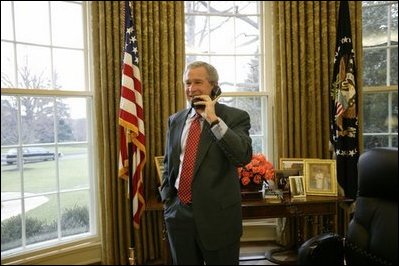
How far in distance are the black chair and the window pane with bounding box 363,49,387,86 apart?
67.8 inches

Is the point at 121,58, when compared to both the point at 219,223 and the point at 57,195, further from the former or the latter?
the point at 219,223

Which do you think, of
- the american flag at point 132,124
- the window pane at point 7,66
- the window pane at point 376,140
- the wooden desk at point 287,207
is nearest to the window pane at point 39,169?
the window pane at point 7,66

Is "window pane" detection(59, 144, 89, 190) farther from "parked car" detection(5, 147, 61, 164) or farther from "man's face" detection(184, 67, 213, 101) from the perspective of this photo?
"man's face" detection(184, 67, 213, 101)

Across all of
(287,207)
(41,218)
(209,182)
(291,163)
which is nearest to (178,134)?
(209,182)

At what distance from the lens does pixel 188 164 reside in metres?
1.49

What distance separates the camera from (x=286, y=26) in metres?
2.81

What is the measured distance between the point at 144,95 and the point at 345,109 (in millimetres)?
1558

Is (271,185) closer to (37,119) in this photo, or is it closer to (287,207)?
(287,207)

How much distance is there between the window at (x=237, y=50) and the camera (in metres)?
2.99

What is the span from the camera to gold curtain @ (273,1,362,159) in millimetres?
2797

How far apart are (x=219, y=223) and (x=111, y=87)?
1.58m

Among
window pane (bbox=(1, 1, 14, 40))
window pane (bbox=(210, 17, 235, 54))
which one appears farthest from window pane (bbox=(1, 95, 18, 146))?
window pane (bbox=(210, 17, 235, 54))

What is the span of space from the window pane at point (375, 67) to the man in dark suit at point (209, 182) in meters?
1.96

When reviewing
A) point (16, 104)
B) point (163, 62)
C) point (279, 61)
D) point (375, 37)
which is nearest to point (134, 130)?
point (163, 62)
